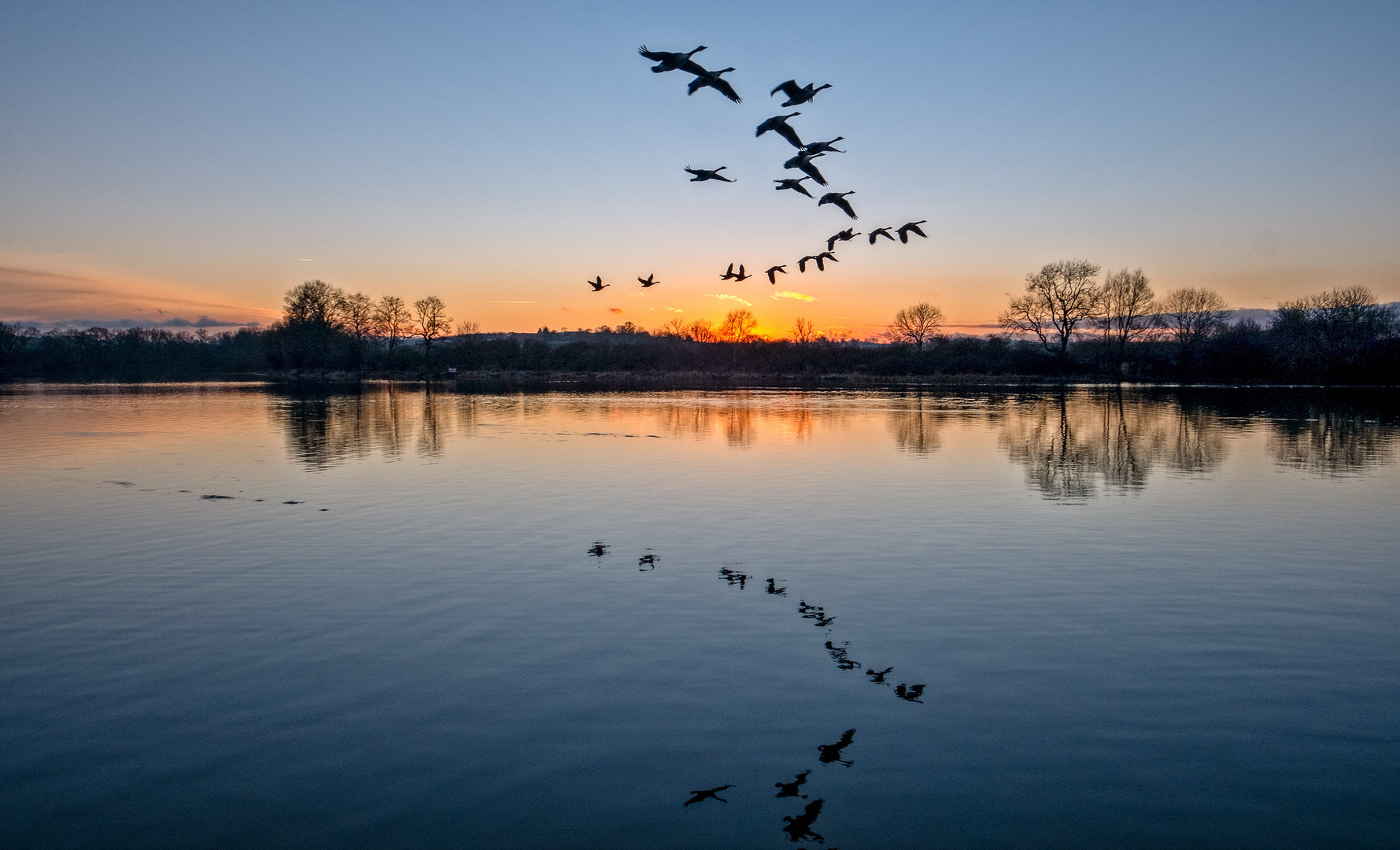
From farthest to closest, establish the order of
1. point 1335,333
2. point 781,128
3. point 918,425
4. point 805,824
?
point 1335,333 → point 918,425 → point 781,128 → point 805,824

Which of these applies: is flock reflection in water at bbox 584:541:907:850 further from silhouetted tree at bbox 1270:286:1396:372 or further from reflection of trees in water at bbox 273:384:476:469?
silhouetted tree at bbox 1270:286:1396:372

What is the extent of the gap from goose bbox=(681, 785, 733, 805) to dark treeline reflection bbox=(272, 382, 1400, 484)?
46.7 feet

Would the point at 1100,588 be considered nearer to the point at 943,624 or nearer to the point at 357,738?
the point at 943,624

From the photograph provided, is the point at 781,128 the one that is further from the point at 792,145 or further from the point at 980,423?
the point at 980,423

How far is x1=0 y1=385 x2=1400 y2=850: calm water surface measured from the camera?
226 inches

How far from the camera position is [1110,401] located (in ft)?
169

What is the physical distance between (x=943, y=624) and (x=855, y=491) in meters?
9.35

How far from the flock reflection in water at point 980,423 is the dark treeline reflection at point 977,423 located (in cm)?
8

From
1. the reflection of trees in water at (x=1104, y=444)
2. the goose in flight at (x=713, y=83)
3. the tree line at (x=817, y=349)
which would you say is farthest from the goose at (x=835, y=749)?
the tree line at (x=817, y=349)

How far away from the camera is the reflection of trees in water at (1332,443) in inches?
887

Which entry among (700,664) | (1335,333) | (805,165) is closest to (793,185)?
(805,165)

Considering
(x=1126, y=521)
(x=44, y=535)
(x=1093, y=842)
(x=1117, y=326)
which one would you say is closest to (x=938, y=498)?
(x=1126, y=521)

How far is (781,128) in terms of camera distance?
34.4 ft

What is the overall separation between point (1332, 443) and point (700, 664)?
2785 cm
